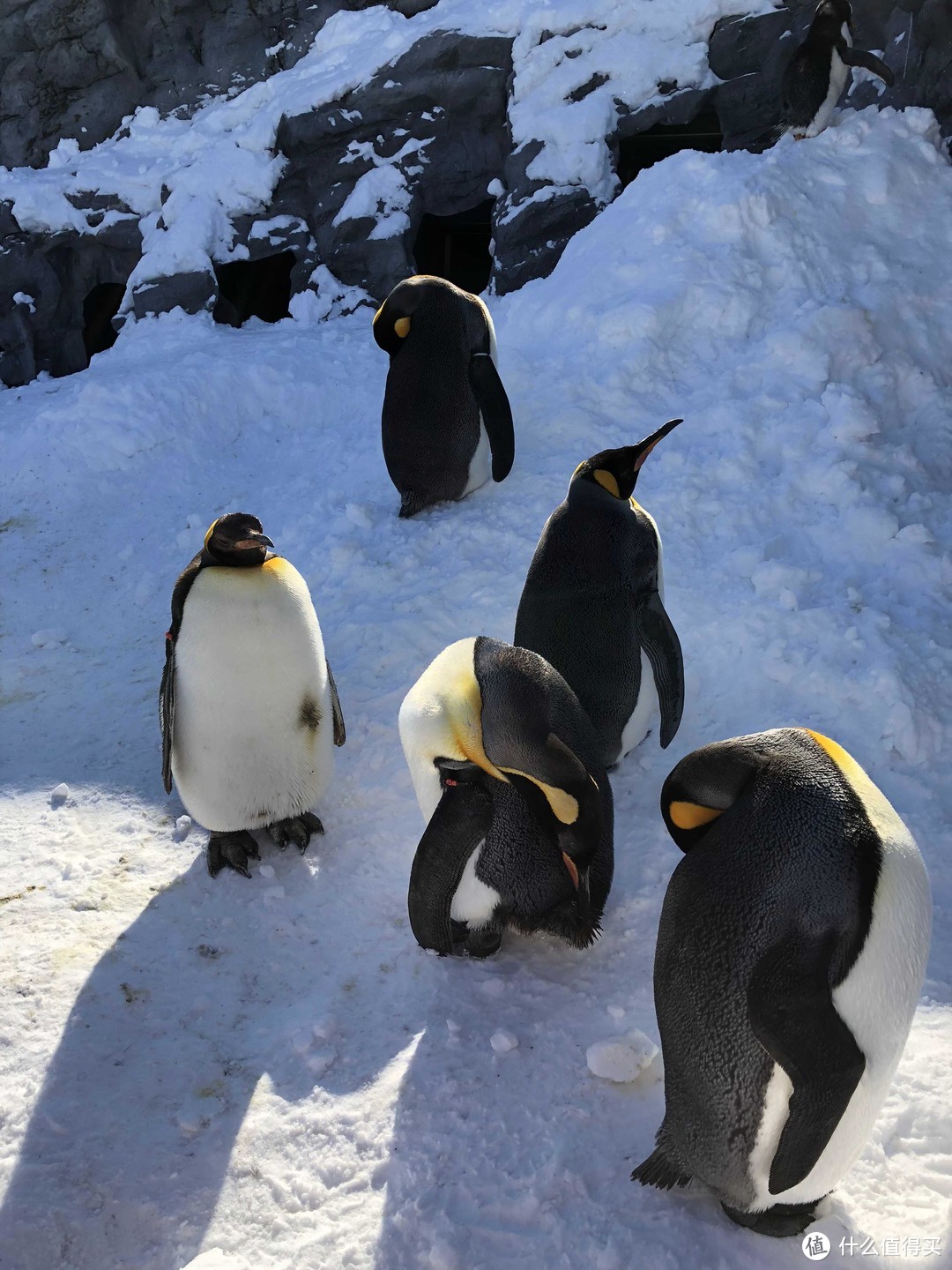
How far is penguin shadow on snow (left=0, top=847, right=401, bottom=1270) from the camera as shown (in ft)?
5.58

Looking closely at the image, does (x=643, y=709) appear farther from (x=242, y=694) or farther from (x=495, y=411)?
(x=495, y=411)

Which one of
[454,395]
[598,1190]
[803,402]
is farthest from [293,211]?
[598,1190]

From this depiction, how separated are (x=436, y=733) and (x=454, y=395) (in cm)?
231

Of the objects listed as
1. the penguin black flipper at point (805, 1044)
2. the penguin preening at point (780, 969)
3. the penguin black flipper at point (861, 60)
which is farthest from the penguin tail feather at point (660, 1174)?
the penguin black flipper at point (861, 60)

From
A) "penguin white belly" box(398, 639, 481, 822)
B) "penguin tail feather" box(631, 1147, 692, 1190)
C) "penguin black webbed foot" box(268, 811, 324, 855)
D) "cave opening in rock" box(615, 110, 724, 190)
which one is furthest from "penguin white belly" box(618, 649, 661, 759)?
"cave opening in rock" box(615, 110, 724, 190)

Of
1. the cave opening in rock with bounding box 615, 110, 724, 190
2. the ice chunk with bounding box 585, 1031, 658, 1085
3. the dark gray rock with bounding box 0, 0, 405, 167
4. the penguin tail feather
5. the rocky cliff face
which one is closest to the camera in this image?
the penguin tail feather

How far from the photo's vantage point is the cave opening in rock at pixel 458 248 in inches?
310

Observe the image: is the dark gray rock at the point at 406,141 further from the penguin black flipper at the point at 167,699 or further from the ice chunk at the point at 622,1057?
the ice chunk at the point at 622,1057

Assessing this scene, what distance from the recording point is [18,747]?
322 centimetres

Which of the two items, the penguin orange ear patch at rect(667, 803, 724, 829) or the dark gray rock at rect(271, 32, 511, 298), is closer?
the penguin orange ear patch at rect(667, 803, 724, 829)

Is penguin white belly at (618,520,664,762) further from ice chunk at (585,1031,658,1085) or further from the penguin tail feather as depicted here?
the penguin tail feather

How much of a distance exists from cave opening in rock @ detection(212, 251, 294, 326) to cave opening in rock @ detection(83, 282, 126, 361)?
125 centimetres

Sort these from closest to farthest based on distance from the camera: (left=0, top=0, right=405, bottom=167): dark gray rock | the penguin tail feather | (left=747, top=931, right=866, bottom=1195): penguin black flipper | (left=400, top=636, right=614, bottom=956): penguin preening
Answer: (left=747, top=931, right=866, bottom=1195): penguin black flipper < the penguin tail feather < (left=400, top=636, right=614, bottom=956): penguin preening < (left=0, top=0, right=405, bottom=167): dark gray rock

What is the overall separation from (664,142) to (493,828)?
20.9 feet
